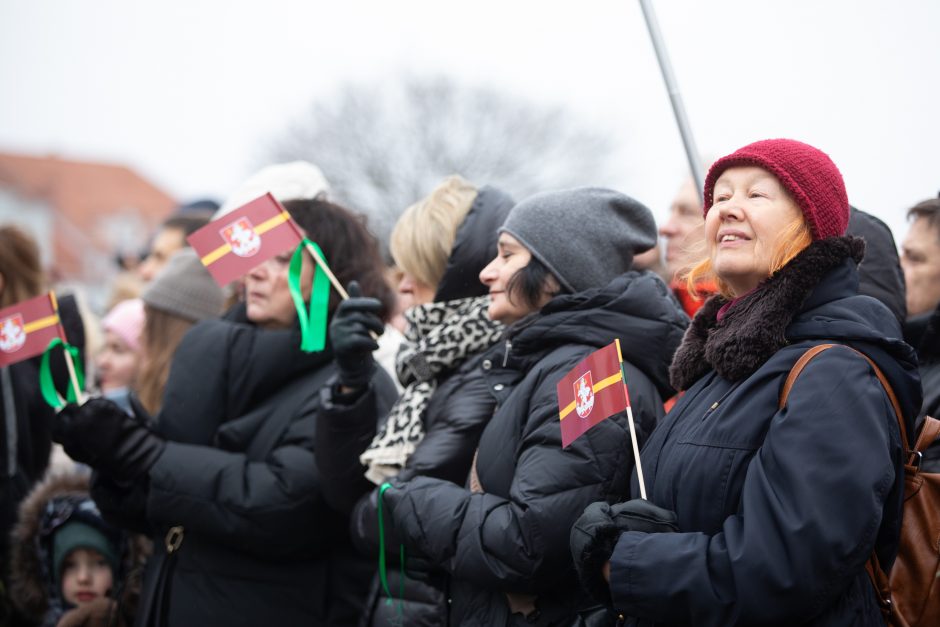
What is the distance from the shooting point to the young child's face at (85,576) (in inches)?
183

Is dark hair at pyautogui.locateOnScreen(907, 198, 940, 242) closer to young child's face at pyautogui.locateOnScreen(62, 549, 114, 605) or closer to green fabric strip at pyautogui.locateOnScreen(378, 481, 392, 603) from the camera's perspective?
green fabric strip at pyautogui.locateOnScreen(378, 481, 392, 603)

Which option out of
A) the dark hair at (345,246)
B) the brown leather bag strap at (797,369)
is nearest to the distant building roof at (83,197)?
the dark hair at (345,246)

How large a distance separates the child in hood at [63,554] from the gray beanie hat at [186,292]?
0.94 m

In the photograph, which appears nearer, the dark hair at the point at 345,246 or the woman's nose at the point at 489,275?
the woman's nose at the point at 489,275

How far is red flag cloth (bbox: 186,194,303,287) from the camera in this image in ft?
12.5

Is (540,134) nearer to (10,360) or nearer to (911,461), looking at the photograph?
(10,360)

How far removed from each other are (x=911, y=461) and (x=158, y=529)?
2679 mm

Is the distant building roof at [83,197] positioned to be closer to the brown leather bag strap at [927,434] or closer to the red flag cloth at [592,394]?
the red flag cloth at [592,394]

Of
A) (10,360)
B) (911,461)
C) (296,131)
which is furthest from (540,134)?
(911,461)

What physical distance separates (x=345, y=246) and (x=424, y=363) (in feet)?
2.68

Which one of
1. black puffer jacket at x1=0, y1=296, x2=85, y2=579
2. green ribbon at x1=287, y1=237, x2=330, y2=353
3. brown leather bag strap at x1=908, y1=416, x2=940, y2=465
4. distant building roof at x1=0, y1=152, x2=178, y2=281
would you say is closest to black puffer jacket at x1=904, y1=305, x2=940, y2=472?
brown leather bag strap at x1=908, y1=416, x2=940, y2=465

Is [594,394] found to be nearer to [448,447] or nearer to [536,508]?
[536,508]

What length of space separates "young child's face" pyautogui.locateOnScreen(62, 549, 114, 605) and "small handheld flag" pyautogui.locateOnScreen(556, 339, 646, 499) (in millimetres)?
2794

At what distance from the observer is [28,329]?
441 cm
